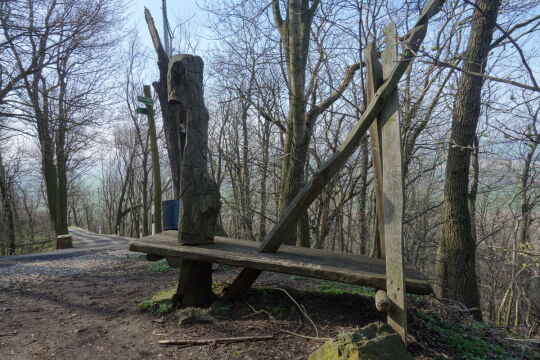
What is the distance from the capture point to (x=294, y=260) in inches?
129

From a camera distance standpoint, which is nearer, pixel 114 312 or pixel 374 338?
pixel 374 338

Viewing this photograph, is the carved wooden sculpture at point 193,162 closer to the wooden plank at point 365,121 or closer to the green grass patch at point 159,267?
the wooden plank at point 365,121

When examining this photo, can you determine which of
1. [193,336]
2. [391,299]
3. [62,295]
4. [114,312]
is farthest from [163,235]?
[391,299]

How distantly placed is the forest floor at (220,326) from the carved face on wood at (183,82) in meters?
2.15

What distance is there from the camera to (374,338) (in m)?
2.42

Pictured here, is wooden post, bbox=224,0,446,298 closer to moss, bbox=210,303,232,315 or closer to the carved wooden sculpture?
the carved wooden sculpture

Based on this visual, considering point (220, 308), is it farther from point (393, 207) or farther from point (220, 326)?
point (393, 207)

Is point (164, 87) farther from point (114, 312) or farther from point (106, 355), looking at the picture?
point (106, 355)

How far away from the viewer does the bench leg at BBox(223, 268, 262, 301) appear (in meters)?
3.91

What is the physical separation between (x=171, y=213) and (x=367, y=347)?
553 centimetres

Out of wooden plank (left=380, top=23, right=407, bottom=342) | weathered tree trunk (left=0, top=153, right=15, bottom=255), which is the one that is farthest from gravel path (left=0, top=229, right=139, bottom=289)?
weathered tree trunk (left=0, top=153, right=15, bottom=255)

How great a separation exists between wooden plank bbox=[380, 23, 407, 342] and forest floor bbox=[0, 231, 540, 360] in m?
0.51

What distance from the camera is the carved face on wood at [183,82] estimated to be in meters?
3.95

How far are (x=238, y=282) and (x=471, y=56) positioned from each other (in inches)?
197
